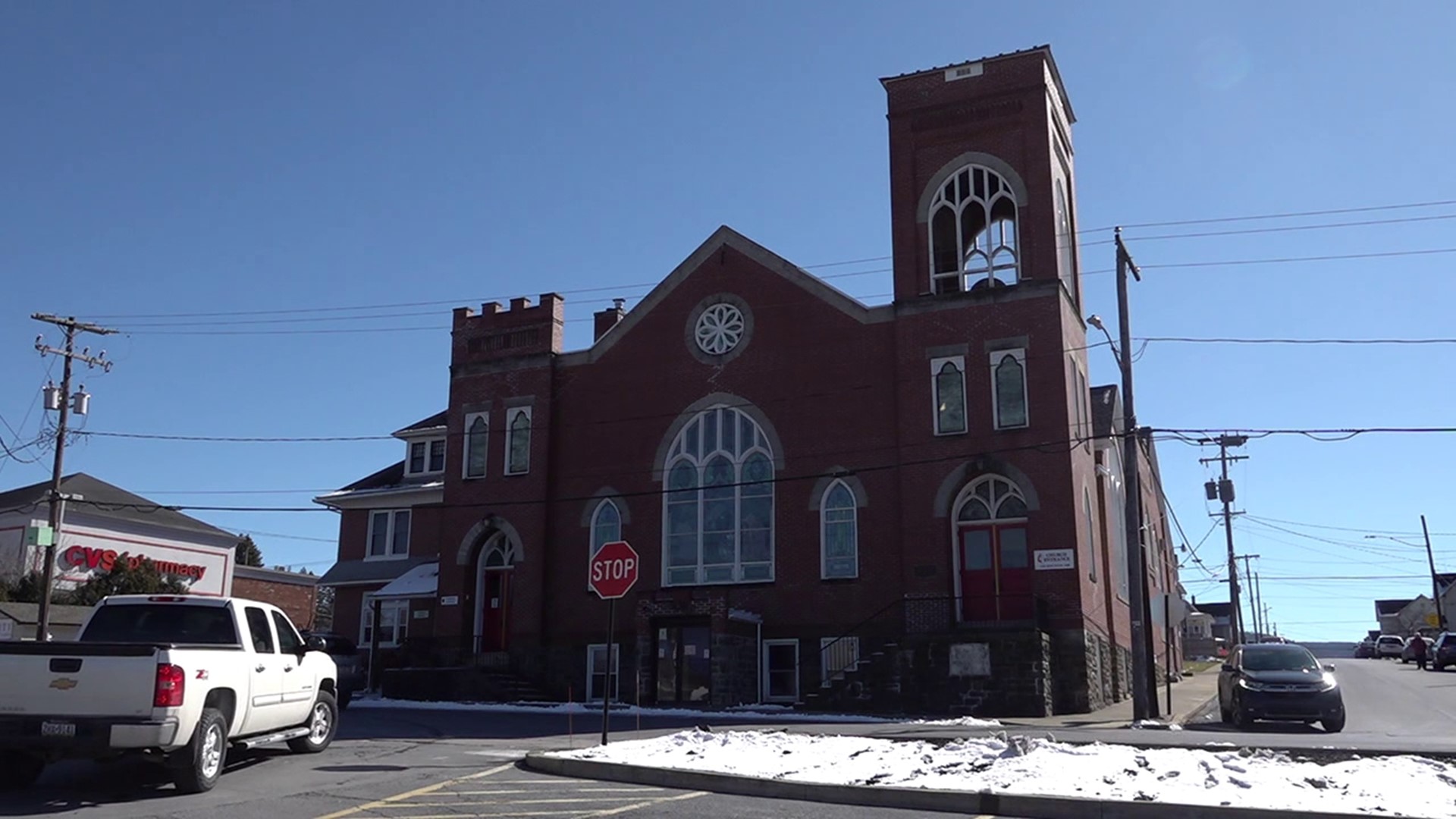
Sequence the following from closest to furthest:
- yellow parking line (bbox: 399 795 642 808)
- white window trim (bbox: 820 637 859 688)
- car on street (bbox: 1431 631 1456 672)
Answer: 1. yellow parking line (bbox: 399 795 642 808)
2. white window trim (bbox: 820 637 859 688)
3. car on street (bbox: 1431 631 1456 672)

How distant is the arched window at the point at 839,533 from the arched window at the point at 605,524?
610 centimetres

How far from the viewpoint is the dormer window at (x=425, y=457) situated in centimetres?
4322

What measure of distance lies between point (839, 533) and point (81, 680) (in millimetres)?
20893

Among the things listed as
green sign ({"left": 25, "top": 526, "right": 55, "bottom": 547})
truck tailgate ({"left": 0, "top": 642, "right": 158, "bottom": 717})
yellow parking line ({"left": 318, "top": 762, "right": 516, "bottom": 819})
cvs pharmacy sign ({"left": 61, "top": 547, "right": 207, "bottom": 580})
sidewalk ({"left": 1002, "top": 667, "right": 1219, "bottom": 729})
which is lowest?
yellow parking line ({"left": 318, "top": 762, "right": 516, "bottom": 819})

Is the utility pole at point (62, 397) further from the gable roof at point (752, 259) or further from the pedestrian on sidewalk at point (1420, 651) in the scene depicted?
the pedestrian on sidewalk at point (1420, 651)

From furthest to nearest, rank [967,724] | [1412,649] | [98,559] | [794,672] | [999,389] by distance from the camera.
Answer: [1412,649] → [98,559] → [794,672] → [999,389] → [967,724]

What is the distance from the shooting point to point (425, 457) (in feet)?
143

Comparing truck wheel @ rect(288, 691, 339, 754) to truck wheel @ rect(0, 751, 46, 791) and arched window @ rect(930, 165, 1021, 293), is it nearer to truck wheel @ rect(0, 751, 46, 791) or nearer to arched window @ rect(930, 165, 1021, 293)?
truck wheel @ rect(0, 751, 46, 791)

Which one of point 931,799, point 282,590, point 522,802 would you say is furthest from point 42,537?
point 931,799

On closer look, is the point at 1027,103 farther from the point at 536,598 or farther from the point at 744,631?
the point at 536,598

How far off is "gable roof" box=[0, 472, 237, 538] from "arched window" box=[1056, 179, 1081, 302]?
35591 mm

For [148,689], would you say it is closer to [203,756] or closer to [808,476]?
[203,756]

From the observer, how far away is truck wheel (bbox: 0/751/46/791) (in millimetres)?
12305

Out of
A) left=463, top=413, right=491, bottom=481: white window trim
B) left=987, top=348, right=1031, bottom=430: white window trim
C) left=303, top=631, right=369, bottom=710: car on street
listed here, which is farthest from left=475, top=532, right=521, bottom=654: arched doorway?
left=987, top=348, right=1031, bottom=430: white window trim
